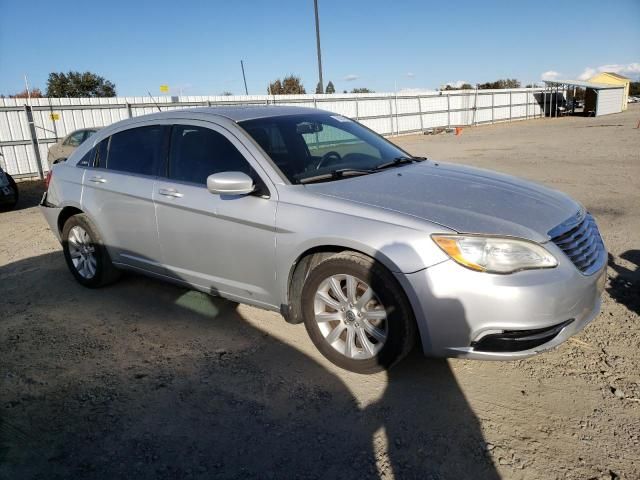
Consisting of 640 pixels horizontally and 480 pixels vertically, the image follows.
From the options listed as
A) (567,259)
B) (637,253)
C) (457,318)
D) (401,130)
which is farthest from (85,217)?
(401,130)

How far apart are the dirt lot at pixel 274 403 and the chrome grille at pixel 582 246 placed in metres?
0.69

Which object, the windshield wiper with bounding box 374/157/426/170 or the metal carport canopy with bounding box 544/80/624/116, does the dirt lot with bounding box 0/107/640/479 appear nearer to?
the windshield wiper with bounding box 374/157/426/170

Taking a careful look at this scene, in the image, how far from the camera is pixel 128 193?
413 centimetres

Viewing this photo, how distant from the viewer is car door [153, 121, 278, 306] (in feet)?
10.9

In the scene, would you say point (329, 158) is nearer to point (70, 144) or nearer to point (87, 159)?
point (87, 159)

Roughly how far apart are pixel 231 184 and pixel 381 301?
48.2 inches

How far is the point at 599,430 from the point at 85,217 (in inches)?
173

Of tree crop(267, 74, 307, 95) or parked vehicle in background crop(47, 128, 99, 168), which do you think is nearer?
parked vehicle in background crop(47, 128, 99, 168)

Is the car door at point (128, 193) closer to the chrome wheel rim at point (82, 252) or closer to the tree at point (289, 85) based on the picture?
the chrome wheel rim at point (82, 252)

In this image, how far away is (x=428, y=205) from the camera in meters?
2.93

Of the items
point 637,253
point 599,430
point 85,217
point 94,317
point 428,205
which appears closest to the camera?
point 599,430

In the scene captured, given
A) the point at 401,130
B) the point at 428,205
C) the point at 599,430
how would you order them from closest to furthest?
the point at 599,430
the point at 428,205
the point at 401,130

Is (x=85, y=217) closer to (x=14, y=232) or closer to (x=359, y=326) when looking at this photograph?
(x=359, y=326)

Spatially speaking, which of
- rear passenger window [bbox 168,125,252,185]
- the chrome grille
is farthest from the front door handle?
the chrome grille
